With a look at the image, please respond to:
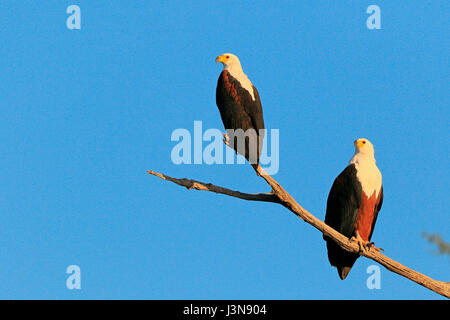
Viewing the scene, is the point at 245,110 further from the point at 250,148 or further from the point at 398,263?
the point at 398,263

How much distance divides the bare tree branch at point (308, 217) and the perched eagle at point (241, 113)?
437 millimetres

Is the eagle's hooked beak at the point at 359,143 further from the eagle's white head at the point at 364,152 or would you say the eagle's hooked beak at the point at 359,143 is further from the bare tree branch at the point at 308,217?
the bare tree branch at the point at 308,217

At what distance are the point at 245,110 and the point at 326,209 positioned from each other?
1.73 metres

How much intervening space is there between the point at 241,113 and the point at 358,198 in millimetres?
1925

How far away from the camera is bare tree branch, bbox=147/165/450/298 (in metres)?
7.46

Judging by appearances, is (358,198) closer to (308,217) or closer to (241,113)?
(308,217)

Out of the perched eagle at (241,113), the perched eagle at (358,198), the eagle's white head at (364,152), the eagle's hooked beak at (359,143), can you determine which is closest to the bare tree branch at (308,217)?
the perched eagle at (358,198)

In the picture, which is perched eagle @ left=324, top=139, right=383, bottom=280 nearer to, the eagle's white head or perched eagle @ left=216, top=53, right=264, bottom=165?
the eagle's white head

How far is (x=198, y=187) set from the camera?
7.53 meters

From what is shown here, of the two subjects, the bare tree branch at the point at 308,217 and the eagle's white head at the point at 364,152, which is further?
the eagle's white head at the point at 364,152

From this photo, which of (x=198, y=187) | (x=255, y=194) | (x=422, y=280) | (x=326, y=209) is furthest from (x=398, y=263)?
(x=198, y=187)

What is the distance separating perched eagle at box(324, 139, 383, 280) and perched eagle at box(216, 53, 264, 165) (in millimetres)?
1188

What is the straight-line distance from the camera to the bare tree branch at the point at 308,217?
7.46 meters
